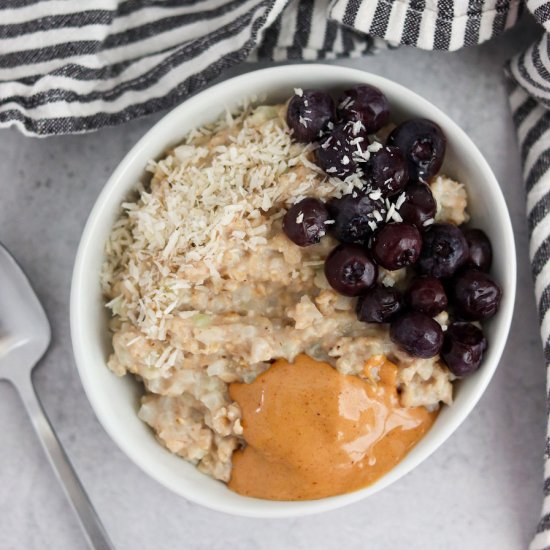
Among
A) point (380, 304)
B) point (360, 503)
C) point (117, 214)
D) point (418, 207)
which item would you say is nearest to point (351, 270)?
point (380, 304)

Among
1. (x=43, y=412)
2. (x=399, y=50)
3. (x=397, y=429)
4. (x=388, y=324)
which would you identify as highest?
(x=399, y=50)

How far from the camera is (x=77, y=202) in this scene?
2043 millimetres

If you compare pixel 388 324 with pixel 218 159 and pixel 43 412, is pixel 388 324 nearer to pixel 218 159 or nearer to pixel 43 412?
pixel 218 159

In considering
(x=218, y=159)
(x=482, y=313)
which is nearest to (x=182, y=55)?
(x=218, y=159)

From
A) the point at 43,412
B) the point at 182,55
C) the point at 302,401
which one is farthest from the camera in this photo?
the point at 43,412

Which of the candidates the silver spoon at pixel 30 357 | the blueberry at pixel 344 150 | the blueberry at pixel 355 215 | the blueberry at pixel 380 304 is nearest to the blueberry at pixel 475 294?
the blueberry at pixel 380 304

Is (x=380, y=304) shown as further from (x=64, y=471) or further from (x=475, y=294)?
(x=64, y=471)

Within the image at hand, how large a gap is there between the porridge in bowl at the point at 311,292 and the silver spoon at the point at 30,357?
1.27 feet

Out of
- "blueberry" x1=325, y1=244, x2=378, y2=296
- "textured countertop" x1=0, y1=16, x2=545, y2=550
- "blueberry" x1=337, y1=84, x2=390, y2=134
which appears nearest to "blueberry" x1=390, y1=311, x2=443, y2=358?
"blueberry" x1=325, y1=244, x2=378, y2=296

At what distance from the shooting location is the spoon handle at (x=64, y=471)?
6.38 ft

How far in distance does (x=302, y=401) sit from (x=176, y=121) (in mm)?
707

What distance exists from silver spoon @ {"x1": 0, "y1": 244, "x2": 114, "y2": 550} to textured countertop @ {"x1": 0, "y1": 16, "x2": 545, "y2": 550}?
64 mm

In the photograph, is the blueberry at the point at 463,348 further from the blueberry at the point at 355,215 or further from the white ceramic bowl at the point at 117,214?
the blueberry at the point at 355,215

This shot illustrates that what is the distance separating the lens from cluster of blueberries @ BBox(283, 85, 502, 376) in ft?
5.08
